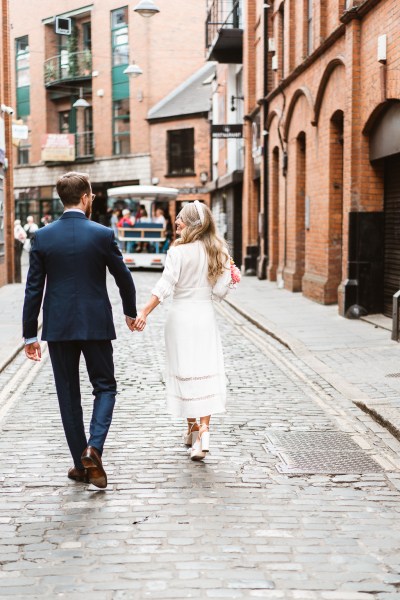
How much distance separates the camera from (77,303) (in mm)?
5473

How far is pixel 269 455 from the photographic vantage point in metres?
6.40

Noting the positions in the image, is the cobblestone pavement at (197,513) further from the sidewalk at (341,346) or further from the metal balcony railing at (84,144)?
the metal balcony railing at (84,144)

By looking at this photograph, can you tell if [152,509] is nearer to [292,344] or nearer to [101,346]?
[101,346]

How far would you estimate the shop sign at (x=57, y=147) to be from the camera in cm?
4453

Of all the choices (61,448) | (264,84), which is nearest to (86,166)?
(264,84)

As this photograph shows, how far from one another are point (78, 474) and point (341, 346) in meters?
6.64

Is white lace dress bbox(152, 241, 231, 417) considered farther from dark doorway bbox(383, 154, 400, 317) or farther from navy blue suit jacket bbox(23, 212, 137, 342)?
dark doorway bbox(383, 154, 400, 317)

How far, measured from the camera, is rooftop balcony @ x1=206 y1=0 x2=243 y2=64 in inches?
1098

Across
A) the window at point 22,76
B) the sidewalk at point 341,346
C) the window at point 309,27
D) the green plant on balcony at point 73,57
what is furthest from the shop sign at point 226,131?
the window at point 22,76

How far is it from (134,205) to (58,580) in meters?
36.5

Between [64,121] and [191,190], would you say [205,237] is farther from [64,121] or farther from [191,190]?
[64,121]

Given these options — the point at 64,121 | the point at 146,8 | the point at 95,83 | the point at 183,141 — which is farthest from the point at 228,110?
the point at 64,121

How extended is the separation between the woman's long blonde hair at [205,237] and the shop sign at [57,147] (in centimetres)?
3941

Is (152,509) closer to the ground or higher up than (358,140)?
closer to the ground
